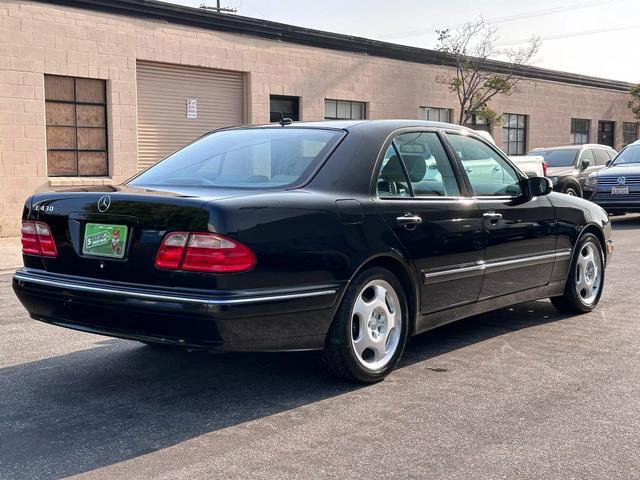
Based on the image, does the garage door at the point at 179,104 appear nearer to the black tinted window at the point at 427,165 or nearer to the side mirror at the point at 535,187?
the side mirror at the point at 535,187

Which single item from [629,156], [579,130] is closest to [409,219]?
[629,156]

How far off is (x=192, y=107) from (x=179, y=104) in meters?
0.30

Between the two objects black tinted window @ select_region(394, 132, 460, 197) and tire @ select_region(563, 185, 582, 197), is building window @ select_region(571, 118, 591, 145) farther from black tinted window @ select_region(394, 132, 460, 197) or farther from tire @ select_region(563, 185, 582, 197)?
black tinted window @ select_region(394, 132, 460, 197)

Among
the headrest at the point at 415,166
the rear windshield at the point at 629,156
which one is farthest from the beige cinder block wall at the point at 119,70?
the headrest at the point at 415,166

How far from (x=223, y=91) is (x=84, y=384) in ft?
43.7

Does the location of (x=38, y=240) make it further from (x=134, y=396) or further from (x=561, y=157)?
(x=561, y=157)

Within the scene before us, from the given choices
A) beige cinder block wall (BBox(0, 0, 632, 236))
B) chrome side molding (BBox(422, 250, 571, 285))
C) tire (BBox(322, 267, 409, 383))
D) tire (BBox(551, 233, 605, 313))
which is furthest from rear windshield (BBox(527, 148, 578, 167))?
tire (BBox(322, 267, 409, 383))

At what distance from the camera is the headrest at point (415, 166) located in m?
5.01

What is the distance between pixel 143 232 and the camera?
3.98 meters

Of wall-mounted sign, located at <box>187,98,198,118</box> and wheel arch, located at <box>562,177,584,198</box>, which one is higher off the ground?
wall-mounted sign, located at <box>187,98,198,118</box>

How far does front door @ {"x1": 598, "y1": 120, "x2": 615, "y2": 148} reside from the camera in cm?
3130

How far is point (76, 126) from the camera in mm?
14523

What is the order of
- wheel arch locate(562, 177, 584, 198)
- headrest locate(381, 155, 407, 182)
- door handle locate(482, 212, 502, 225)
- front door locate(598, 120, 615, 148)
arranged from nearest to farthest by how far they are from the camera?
headrest locate(381, 155, 407, 182), door handle locate(482, 212, 502, 225), wheel arch locate(562, 177, 584, 198), front door locate(598, 120, 615, 148)

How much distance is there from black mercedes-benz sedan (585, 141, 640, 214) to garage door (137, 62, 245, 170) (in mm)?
8078
